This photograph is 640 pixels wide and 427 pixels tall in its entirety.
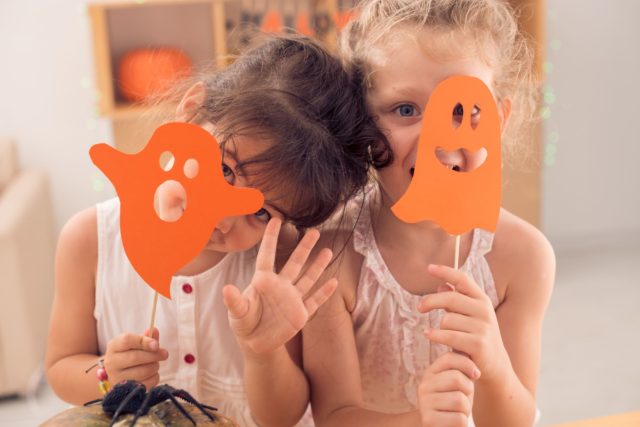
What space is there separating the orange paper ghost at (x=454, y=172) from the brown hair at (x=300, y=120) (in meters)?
0.13

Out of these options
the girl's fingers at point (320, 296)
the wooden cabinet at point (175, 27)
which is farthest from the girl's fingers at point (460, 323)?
the wooden cabinet at point (175, 27)

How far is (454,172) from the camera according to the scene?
0.81 meters

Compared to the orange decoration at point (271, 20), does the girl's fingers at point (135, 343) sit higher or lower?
lower

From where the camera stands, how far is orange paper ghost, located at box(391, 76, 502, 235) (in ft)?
2.63

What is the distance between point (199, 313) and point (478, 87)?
526 millimetres

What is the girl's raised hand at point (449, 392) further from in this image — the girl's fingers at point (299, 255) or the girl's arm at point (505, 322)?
the girl's fingers at point (299, 255)

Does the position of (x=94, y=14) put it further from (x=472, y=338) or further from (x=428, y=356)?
(x=472, y=338)

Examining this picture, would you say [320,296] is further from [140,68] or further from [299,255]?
[140,68]

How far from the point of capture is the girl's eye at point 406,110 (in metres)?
0.95

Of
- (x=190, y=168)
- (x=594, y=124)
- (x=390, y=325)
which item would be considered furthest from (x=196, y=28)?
(x=190, y=168)

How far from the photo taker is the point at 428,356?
43.1 inches

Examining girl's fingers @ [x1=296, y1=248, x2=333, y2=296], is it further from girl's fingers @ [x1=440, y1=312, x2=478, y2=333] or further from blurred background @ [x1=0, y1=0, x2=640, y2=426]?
blurred background @ [x1=0, y1=0, x2=640, y2=426]

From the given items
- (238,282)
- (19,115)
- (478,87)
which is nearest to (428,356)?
(238,282)

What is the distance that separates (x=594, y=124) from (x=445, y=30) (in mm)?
2754
